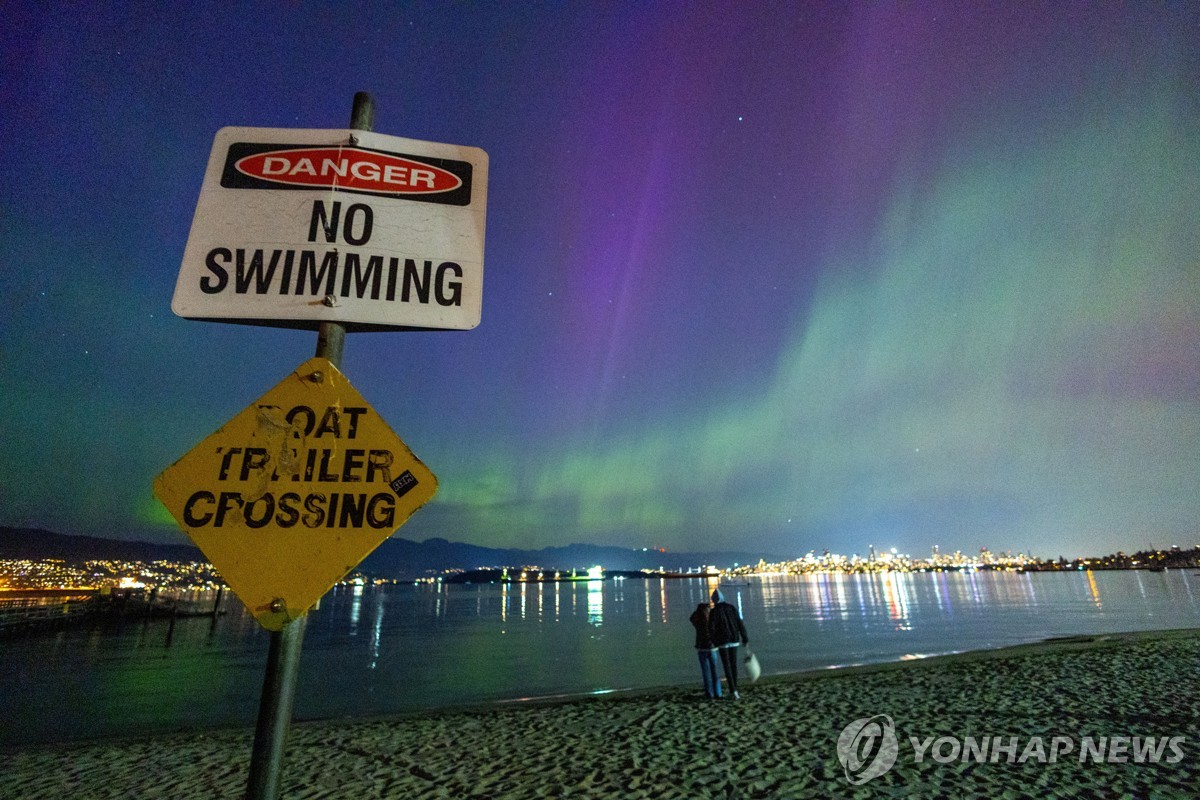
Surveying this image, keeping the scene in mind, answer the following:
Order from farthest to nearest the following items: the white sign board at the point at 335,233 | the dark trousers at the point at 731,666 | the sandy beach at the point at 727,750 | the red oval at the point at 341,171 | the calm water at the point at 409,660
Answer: the calm water at the point at 409,660
the dark trousers at the point at 731,666
the sandy beach at the point at 727,750
the red oval at the point at 341,171
the white sign board at the point at 335,233

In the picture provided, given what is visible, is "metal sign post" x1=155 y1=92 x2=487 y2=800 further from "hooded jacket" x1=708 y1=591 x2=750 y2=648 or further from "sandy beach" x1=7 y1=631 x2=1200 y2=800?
"hooded jacket" x1=708 y1=591 x2=750 y2=648

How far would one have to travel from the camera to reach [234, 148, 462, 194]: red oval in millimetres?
2898

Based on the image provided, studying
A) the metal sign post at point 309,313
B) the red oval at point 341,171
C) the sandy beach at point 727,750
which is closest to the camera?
the metal sign post at point 309,313

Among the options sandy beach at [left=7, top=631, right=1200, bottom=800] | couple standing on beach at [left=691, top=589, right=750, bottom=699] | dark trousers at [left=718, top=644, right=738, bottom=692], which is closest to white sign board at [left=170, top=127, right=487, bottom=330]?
sandy beach at [left=7, top=631, right=1200, bottom=800]

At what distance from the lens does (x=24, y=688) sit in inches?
1156

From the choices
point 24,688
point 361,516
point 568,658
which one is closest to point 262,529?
point 361,516

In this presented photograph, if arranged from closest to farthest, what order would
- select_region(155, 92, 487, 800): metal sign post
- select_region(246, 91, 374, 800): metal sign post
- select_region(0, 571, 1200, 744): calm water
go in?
1. select_region(246, 91, 374, 800): metal sign post
2. select_region(155, 92, 487, 800): metal sign post
3. select_region(0, 571, 1200, 744): calm water

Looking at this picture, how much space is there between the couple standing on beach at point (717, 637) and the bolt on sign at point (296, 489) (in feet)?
41.5

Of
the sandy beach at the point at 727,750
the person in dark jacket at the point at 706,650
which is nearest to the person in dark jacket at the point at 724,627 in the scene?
the person in dark jacket at the point at 706,650

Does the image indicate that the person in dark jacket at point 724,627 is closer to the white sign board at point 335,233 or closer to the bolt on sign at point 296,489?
the white sign board at point 335,233

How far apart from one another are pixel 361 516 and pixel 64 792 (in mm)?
13256

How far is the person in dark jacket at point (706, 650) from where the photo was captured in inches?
556

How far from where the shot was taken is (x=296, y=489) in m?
2.28

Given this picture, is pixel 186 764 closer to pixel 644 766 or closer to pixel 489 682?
pixel 644 766
